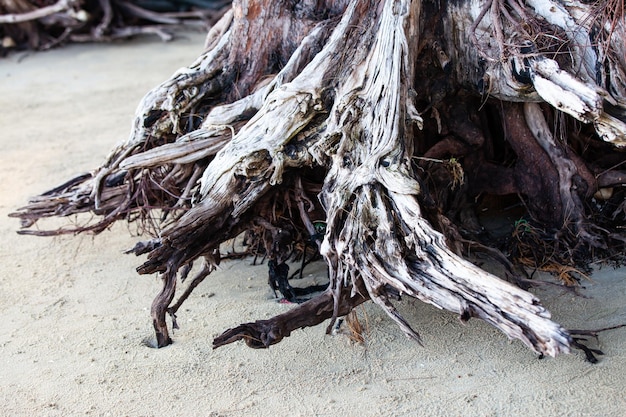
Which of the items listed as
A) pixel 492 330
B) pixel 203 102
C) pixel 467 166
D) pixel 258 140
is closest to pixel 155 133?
pixel 203 102

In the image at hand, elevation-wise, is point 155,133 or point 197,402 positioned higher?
point 155,133

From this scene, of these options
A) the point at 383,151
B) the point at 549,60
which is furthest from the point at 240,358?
the point at 549,60

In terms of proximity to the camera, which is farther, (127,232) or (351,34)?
(127,232)

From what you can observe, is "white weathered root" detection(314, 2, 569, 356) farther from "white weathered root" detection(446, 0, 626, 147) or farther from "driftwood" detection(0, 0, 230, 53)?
"driftwood" detection(0, 0, 230, 53)

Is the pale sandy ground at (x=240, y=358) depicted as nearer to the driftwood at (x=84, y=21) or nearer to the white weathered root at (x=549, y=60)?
the white weathered root at (x=549, y=60)

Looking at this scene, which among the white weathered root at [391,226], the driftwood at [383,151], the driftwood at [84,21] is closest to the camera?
the white weathered root at [391,226]

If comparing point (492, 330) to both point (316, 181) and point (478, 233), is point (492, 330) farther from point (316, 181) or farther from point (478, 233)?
point (316, 181)

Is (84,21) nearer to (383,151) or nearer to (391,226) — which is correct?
(383,151)

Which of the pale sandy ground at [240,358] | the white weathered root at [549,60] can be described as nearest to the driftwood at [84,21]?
the pale sandy ground at [240,358]
